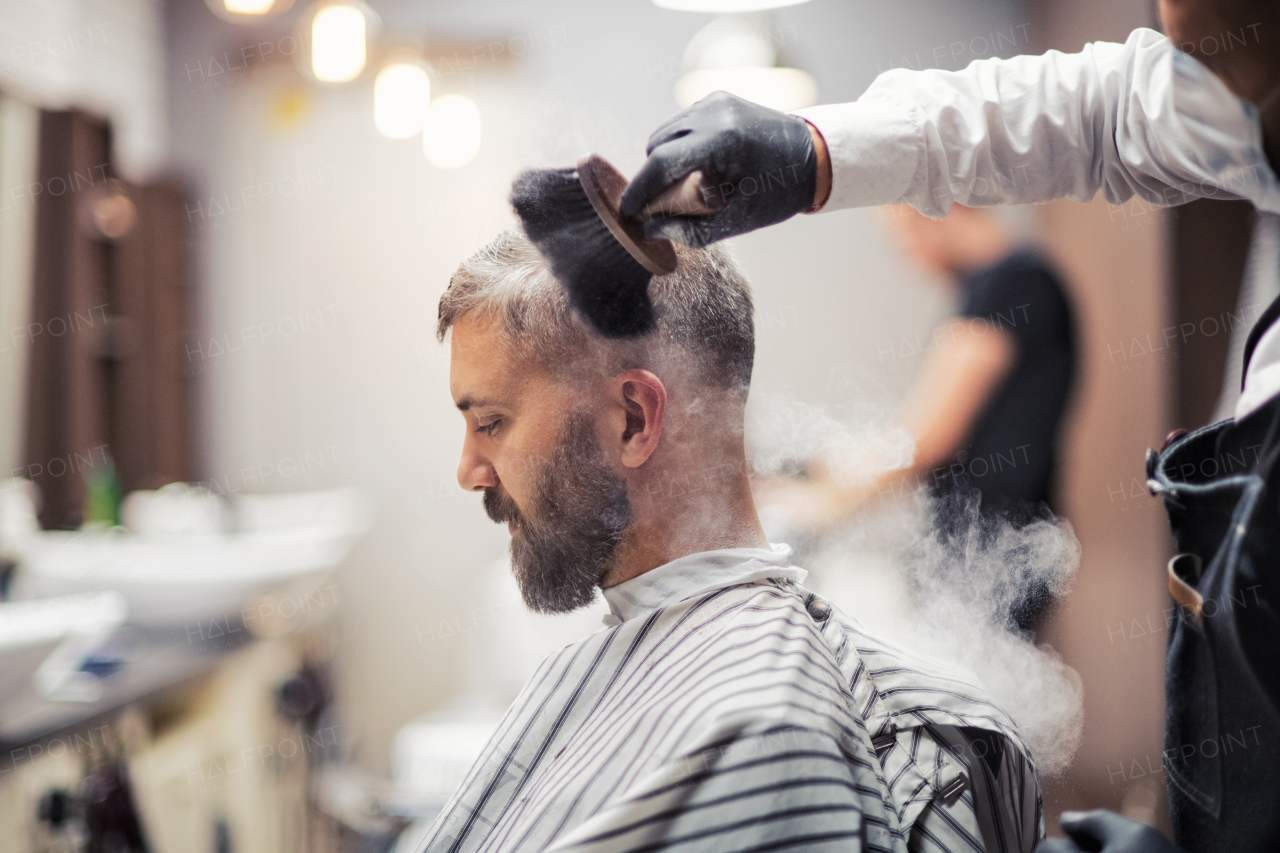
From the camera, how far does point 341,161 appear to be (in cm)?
278

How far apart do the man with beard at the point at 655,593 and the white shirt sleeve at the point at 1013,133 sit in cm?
19

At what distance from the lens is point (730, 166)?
74 centimetres

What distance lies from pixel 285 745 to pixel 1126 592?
2.32 metres

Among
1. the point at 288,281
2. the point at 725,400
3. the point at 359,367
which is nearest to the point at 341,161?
the point at 288,281

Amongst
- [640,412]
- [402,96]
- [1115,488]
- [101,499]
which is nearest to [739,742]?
[640,412]

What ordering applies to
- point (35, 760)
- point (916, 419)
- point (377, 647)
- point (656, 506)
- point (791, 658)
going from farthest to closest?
point (377, 647) < point (35, 760) < point (916, 419) < point (656, 506) < point (791, 658)

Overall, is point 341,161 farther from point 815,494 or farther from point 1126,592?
point 1126,592

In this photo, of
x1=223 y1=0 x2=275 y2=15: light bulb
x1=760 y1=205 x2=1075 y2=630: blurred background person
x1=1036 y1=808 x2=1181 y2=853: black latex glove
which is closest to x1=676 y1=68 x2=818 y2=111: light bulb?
x1=760 y1=205 x2=1075 y2=630: blurred background person

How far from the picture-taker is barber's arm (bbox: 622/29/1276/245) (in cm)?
74

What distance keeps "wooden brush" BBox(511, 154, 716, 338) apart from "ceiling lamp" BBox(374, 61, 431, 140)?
1.43m

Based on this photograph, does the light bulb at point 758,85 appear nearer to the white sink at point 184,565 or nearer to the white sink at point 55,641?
the white sink at point 55,641

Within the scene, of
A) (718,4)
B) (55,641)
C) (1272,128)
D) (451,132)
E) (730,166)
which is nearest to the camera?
(1272,128)

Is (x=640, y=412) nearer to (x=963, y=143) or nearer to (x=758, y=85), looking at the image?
(x=963, y=143)

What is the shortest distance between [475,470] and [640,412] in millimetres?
190
